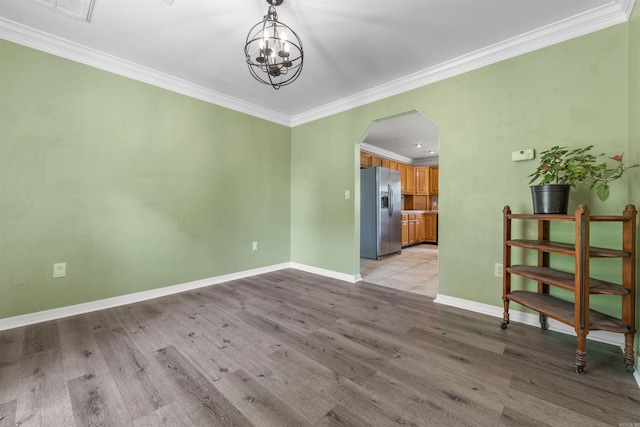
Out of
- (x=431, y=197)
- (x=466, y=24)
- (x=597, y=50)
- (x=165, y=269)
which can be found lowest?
(x=165, y=269)

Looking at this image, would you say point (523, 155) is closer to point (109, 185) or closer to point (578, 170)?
point (578, 170)

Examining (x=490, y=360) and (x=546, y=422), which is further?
(x=490, y=360)

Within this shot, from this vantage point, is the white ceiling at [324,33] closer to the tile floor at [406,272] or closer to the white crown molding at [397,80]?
the white crown molding at [397,80]

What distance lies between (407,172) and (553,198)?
5.39 meters

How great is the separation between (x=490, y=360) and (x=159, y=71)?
3.99 meters

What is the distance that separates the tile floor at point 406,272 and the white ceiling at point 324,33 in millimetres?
2436

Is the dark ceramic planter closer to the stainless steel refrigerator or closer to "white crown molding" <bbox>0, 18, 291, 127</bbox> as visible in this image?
the stainless steel refrigerator

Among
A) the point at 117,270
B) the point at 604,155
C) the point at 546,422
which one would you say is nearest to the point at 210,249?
the point at 117,270

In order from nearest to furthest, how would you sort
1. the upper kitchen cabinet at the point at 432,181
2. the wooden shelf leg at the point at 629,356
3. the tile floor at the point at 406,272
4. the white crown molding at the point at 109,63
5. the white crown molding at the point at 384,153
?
the wooden shelf leg at the point at 629,356 → the white crown molding at the point at 109,63 → the tile floor at the point at 406,272 → the white crown molding at the point at 384,153 → the upper kitchen cabinet at the point at 432,181

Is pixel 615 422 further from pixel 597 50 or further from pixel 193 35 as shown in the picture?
pixel 193 35

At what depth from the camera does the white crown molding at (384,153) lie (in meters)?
5.59

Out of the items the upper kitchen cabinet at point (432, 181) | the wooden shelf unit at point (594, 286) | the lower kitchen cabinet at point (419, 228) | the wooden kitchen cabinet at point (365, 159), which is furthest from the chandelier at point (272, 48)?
the upper kitchen cabinet at point (432, 181)

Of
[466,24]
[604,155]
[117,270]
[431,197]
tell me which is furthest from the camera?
[431,197]

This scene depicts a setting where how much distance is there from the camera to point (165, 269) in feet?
9.48
